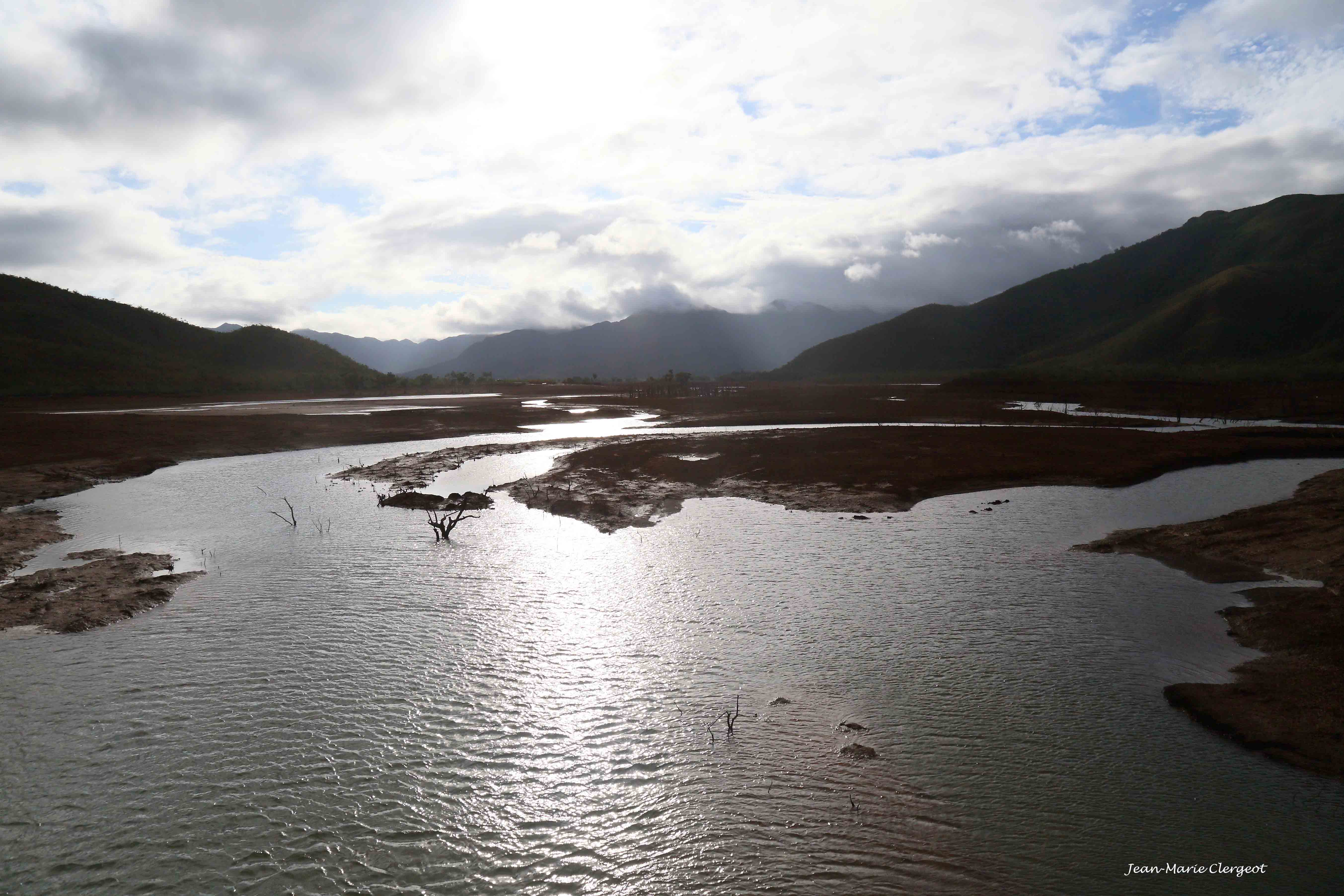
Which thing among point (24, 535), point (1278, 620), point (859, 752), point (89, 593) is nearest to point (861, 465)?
point (1278, 620)

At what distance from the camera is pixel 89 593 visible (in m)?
17.4

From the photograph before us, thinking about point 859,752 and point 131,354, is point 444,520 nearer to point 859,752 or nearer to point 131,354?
point 859,752

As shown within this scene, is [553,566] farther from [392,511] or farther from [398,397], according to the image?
[398,397]

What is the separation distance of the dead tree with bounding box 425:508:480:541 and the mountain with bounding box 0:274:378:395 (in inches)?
3523

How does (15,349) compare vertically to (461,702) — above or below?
above

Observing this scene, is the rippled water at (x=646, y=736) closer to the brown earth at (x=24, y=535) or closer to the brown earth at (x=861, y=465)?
the brown earth at (x=24, y=535)

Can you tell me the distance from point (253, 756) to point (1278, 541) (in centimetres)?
2516

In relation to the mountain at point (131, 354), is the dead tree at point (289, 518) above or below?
below

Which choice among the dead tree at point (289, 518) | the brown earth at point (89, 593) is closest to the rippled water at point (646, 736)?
the brown earth at point (89, 593)

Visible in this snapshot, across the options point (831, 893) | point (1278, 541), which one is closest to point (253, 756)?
point (831, 893)

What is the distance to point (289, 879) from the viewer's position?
801 cm

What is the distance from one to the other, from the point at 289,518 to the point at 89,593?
9.36 meters

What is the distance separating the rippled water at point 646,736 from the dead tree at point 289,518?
4.28m

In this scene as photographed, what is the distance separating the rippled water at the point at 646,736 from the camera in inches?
323
